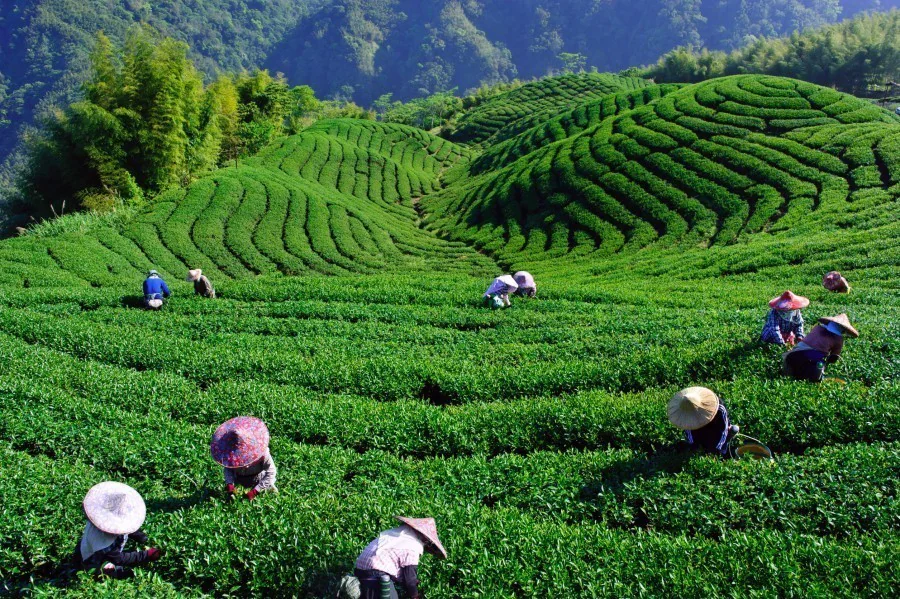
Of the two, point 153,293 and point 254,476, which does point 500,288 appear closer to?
point 254,476

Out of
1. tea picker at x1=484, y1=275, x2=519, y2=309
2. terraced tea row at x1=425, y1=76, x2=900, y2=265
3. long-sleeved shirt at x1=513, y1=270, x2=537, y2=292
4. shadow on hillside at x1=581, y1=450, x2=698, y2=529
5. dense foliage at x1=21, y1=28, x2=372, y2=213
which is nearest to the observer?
shadow on hillside at x1=581, y1=450, x2=698, y2=529

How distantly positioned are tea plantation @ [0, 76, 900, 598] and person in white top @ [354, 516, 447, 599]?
51 centimetres

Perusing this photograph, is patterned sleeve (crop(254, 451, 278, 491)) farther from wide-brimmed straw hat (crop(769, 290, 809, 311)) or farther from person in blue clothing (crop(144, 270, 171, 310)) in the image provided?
person in blue clothing (crop(144, 270, 171, 310))

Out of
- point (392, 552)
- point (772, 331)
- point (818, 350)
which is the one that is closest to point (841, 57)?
point (772, 331)

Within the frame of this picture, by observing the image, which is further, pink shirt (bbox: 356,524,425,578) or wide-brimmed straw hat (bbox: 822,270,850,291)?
wide-brimmed straw hat (bbox: 822,270,850,291)

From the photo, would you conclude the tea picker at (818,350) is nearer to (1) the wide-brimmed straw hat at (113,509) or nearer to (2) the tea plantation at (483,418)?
(2) the tea plantation at (483,418)

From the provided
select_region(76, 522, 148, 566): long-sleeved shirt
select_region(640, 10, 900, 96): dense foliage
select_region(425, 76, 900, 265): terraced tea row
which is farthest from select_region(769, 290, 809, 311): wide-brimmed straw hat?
select_region(640, 10, 900, 96): dense foliage

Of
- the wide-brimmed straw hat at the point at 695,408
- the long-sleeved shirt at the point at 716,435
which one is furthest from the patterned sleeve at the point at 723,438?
the wide-brimmed straw hat at the point at 695,408

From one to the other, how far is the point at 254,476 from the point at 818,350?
10.3 m

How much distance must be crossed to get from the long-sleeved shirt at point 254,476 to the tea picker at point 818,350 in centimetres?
981

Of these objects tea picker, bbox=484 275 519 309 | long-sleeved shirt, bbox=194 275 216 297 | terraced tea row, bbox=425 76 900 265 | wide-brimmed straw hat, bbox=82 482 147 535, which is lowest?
wide-brimmed straw hat, bbox=82 482 147 535

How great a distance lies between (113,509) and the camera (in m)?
7.16

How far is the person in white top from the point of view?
6.13 metres

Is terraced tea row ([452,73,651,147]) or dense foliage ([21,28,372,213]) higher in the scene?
terraced tea row ([452,73,651,147])
